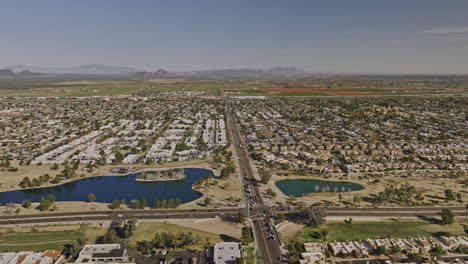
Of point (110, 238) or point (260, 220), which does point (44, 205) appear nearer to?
point (110, 238)

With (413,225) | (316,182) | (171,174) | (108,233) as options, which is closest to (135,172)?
(171,174)

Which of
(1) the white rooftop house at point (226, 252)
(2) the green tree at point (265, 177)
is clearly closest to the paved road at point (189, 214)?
(1) the white rooftop house at point (226, 252)

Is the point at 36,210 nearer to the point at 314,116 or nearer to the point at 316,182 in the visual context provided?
the point at 316,182

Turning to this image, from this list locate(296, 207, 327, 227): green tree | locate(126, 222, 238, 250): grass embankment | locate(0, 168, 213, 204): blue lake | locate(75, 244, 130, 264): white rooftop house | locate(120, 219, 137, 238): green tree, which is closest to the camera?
locate(75, 244, 130, 264): white rooftop house

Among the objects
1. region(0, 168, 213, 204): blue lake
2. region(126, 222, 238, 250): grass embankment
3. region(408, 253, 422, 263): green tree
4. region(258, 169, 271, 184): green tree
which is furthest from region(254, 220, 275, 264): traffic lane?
region(408, 253, 422, 263): green tree

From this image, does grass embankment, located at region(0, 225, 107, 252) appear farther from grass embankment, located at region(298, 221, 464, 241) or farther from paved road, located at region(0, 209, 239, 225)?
grass embankment, located at region(298, 221, 464, 241)

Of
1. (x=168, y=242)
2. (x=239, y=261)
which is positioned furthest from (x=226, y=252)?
(x=168, y=242)
